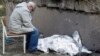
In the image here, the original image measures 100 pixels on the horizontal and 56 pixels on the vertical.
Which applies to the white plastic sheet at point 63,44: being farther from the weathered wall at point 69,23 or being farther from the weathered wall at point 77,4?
the weathered wall at point 77,4

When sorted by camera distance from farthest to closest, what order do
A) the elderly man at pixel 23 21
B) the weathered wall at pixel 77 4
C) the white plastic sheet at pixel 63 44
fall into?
1. the weathered wall at pixel 77 4
2. the white plastic sheet at pixel 63 44
3. the elderly man at pixel 23 21

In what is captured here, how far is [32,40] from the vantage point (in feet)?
32.6

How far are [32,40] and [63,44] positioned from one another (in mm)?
802

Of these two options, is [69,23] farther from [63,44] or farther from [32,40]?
[32,40]

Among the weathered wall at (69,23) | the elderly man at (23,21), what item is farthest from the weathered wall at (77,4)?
the elderly man at (23,21)

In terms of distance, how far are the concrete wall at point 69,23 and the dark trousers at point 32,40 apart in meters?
1.18

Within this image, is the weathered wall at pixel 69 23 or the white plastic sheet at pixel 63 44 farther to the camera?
the weathered wall at pixel 69 23

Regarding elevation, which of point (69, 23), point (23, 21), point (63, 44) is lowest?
point (63, 44)

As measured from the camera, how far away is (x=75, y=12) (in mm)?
10570

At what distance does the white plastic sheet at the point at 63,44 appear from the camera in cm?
989

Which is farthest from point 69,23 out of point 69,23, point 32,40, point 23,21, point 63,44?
point 23,21

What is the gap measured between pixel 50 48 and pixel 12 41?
132 cm

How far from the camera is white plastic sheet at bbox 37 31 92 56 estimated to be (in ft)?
32.4

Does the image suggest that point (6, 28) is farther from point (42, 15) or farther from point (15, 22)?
point (42, 15)
